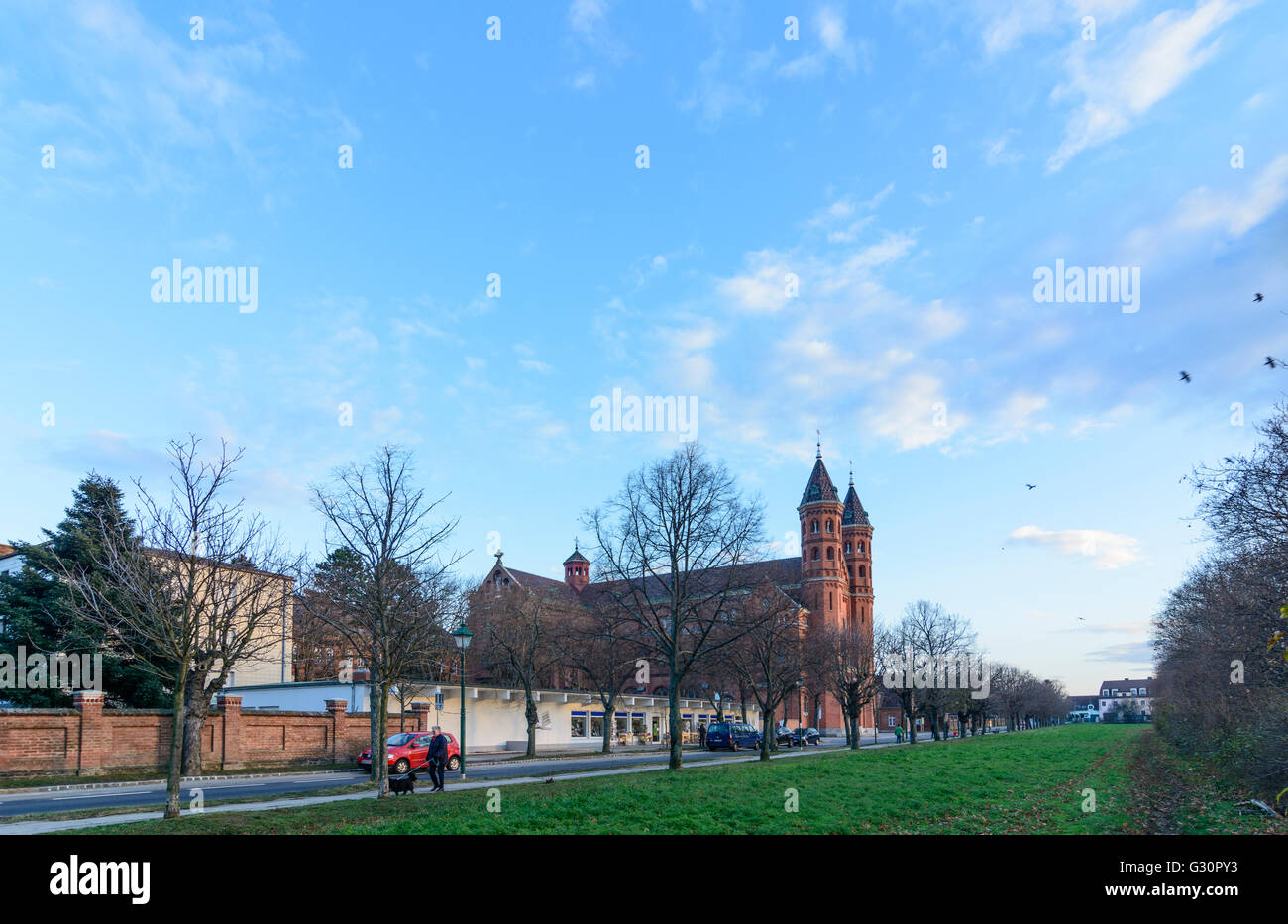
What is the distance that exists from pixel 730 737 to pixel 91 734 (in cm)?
3217

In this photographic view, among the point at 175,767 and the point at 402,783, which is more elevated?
the point at 175,767

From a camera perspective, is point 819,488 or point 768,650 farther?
point 819,488

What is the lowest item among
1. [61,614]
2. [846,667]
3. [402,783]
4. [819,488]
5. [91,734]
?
[846,667]

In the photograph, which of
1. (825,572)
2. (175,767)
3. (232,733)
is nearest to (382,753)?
(175,767)

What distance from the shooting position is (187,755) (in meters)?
28.3

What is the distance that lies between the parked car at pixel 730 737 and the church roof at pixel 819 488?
159 feet

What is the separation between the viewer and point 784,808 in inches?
608

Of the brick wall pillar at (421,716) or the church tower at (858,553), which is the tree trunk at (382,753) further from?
the church tower at (858,553)

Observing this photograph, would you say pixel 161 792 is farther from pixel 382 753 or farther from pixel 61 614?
pixel 61 614
